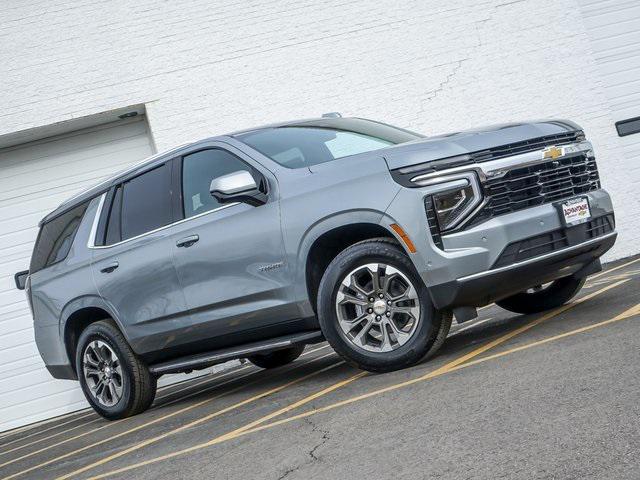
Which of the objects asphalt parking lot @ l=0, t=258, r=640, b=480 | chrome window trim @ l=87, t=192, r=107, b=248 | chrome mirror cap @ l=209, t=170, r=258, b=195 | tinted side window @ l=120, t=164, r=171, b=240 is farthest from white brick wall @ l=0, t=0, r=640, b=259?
chrome mirror cap @ l=209, t=170, r=258, b=195

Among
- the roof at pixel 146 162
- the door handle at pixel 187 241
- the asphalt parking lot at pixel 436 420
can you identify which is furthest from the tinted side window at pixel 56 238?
the door handle at pixel 187 241

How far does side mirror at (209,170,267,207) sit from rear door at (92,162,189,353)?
37.8 inches

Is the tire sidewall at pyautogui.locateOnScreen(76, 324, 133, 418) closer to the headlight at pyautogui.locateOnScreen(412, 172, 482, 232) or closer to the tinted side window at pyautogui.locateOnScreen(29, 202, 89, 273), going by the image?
the tinted side window at pyautogui.locateOnScreen(29, 202, 89, 273)

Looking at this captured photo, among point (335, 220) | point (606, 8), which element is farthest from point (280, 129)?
point (606, 8)

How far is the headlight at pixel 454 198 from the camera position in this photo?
19.8 feet

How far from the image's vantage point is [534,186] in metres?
6.28

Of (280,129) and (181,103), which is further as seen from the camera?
(181,103)

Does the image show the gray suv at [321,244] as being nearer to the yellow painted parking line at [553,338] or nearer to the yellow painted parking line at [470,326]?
the yellow painted parking line at [553,338]

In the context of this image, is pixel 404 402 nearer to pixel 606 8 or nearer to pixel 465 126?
pixel 465 126

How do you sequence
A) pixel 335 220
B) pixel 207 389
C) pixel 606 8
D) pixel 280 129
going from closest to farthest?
pixel 335 220, pixel 280 129, pixel 207 389, pixel 606 8

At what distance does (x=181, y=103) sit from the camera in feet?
41.3

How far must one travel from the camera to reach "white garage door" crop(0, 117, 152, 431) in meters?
12.6

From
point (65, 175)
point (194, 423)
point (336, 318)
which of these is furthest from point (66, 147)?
point (336, 318)

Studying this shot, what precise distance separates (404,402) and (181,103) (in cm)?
799
